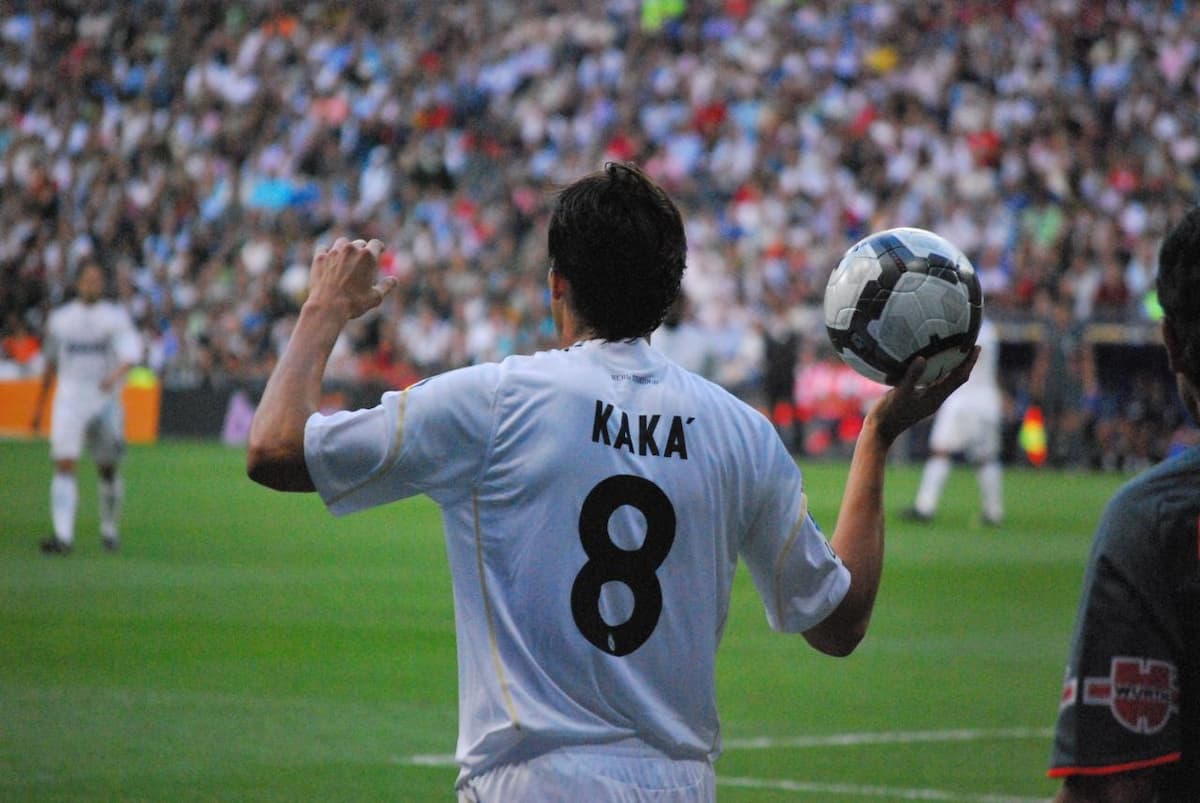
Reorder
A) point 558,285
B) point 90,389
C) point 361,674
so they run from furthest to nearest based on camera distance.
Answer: point 90,389 → point 361,674 → point 558,285

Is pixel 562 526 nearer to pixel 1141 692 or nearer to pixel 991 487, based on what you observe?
pixel 1141 692

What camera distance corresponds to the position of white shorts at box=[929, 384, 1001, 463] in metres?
20.3

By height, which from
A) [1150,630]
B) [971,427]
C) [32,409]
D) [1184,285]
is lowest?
[32,409]

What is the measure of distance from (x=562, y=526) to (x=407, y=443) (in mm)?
339

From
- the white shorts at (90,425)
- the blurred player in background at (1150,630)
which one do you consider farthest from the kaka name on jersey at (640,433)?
the white shorts at (90,425)

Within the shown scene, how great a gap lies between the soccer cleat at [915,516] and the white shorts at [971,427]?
2.40 ft

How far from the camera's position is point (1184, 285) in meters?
2.55

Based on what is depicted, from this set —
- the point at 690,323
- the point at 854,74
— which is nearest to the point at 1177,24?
the point at 854,74

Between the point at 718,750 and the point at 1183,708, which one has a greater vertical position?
the point at 1183,708

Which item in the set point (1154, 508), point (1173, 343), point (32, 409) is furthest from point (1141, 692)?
point (32, 409)

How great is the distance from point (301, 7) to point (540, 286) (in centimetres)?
1076

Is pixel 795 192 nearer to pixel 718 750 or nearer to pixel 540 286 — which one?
pixel 540 286

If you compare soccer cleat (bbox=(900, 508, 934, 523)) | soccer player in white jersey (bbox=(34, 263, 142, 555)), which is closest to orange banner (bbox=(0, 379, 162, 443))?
soccer player in white jersey (bbox=(34, 263, 142, 555))

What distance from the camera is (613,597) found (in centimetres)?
349
